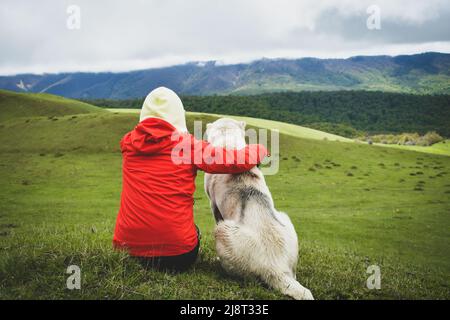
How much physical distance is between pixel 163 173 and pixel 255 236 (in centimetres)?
162

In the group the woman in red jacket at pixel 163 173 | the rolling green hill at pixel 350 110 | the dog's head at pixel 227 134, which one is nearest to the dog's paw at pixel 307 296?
the woman in red jacket at pixel 163 173

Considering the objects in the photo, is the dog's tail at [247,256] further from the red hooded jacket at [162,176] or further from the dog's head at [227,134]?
the dog's head at [227,134]

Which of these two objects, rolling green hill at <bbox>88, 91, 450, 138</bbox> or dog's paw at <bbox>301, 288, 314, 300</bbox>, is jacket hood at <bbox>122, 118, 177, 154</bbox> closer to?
dog's paw at <bbox>301, 288, 314, 300</bbox>

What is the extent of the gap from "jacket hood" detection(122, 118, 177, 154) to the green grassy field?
1.70m

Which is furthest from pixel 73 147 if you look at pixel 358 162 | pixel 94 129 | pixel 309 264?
pixel 309 264

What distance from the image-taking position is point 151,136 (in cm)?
571

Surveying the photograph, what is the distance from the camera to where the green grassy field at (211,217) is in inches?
227

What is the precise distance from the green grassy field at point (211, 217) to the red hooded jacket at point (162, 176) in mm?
519

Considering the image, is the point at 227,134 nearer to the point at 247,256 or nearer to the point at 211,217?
the point at 247,256

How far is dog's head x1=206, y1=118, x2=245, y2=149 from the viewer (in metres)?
6.73
